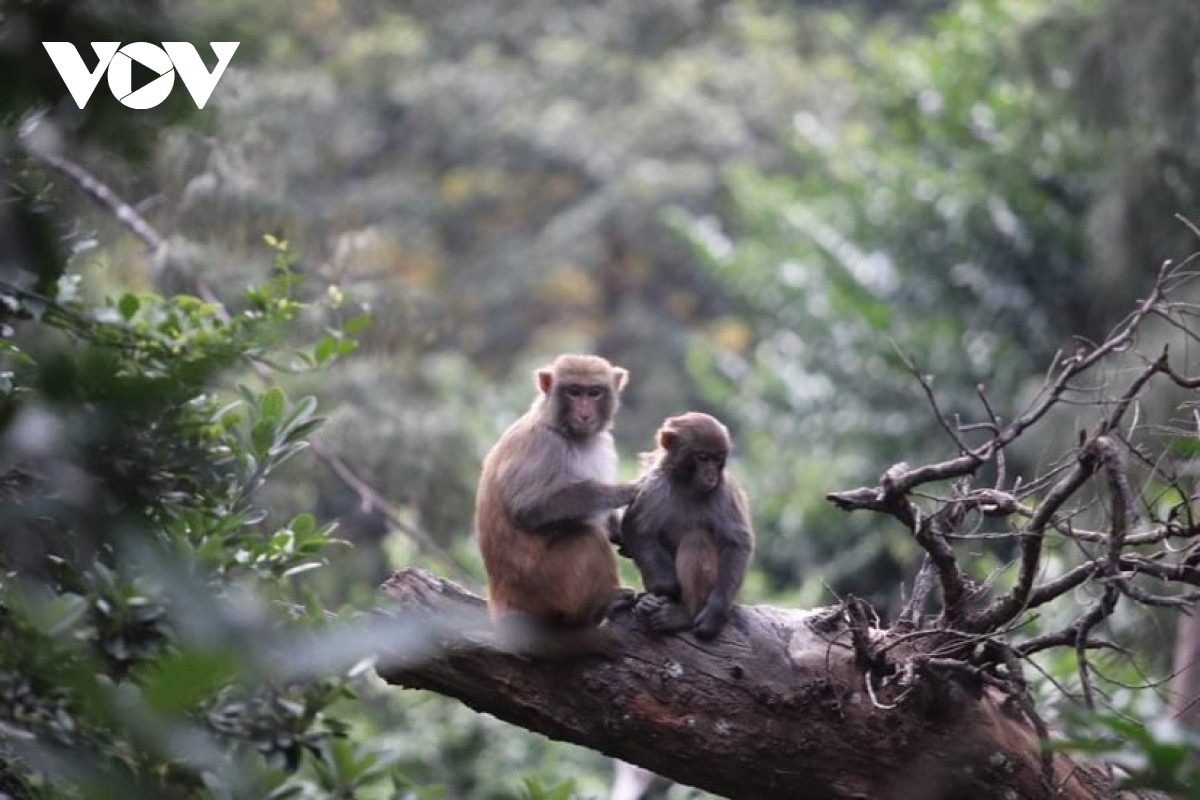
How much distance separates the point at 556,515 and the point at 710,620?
23.2 inches

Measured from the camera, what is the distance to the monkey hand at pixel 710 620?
4.67 meters

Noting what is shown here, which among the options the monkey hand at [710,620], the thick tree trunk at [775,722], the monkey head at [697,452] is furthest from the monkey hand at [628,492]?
the thick tree trunk at [775,722]

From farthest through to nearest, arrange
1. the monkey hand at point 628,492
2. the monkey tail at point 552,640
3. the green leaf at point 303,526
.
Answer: the monkey hand at point 628,492, the monkey tail at point 552,640, the green leaf at point 303,526

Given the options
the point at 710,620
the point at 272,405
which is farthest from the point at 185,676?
the point at 710,620

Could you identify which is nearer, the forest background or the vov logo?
the vov logo

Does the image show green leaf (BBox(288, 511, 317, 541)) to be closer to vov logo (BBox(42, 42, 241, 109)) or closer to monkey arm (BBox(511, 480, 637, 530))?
monkey arm (BBox(511, 480, 637, 530))

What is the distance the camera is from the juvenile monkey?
4.96 meters

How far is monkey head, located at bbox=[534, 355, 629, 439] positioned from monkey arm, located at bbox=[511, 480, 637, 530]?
0.31 meters

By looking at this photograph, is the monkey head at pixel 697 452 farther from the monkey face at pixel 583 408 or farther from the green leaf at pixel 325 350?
the green leaf at pixel 325 350

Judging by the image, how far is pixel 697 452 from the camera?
508 cm

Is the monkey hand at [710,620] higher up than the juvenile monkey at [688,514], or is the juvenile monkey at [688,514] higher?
the juvenile monkey at [688,514]

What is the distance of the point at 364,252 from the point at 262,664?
7.72m

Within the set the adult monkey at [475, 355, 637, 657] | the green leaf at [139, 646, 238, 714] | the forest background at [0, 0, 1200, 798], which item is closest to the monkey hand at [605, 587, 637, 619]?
the adult monkey at [475, 355, 637, 657]

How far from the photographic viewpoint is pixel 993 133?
13391 mm
